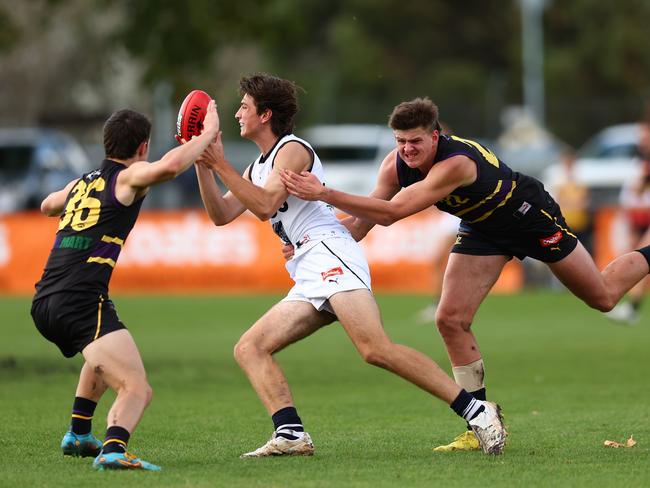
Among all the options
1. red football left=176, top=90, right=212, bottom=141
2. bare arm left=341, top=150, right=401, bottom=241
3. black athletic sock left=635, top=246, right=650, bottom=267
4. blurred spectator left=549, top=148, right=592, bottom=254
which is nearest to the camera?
red football left=176, top=90, right=212, bottom=141

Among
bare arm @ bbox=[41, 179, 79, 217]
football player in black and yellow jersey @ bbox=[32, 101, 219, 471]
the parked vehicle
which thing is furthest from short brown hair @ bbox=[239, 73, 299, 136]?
the parked vehicle

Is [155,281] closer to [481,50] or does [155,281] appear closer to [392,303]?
[392,303]

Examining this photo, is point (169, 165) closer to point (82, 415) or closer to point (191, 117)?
point (191, 117)

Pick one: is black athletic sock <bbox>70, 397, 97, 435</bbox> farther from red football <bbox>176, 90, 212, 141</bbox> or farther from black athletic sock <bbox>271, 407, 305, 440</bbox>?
red football <bbox>176, 90, 212, 141</bbox>

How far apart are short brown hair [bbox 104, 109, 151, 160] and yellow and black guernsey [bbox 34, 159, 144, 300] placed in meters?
0.08

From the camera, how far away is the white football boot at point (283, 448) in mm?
7809

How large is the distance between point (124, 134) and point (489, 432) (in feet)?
8.99

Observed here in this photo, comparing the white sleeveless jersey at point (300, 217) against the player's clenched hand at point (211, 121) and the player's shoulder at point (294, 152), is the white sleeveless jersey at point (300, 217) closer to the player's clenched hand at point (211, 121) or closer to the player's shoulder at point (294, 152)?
the player's shoulder at point (294, 152)

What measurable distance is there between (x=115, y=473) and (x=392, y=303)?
47.4ft

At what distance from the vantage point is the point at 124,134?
24.5ft

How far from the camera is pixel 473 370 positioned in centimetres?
874

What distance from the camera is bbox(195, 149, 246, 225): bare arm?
26.3ft

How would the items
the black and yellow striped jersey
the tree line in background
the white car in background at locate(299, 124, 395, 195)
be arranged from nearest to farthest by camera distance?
the black and yellow striped jersey
the white car in background at locate(299, 124, 395, 195)
the tree line in background

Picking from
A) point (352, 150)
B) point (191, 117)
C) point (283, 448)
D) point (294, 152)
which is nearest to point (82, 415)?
point (283, 448)
